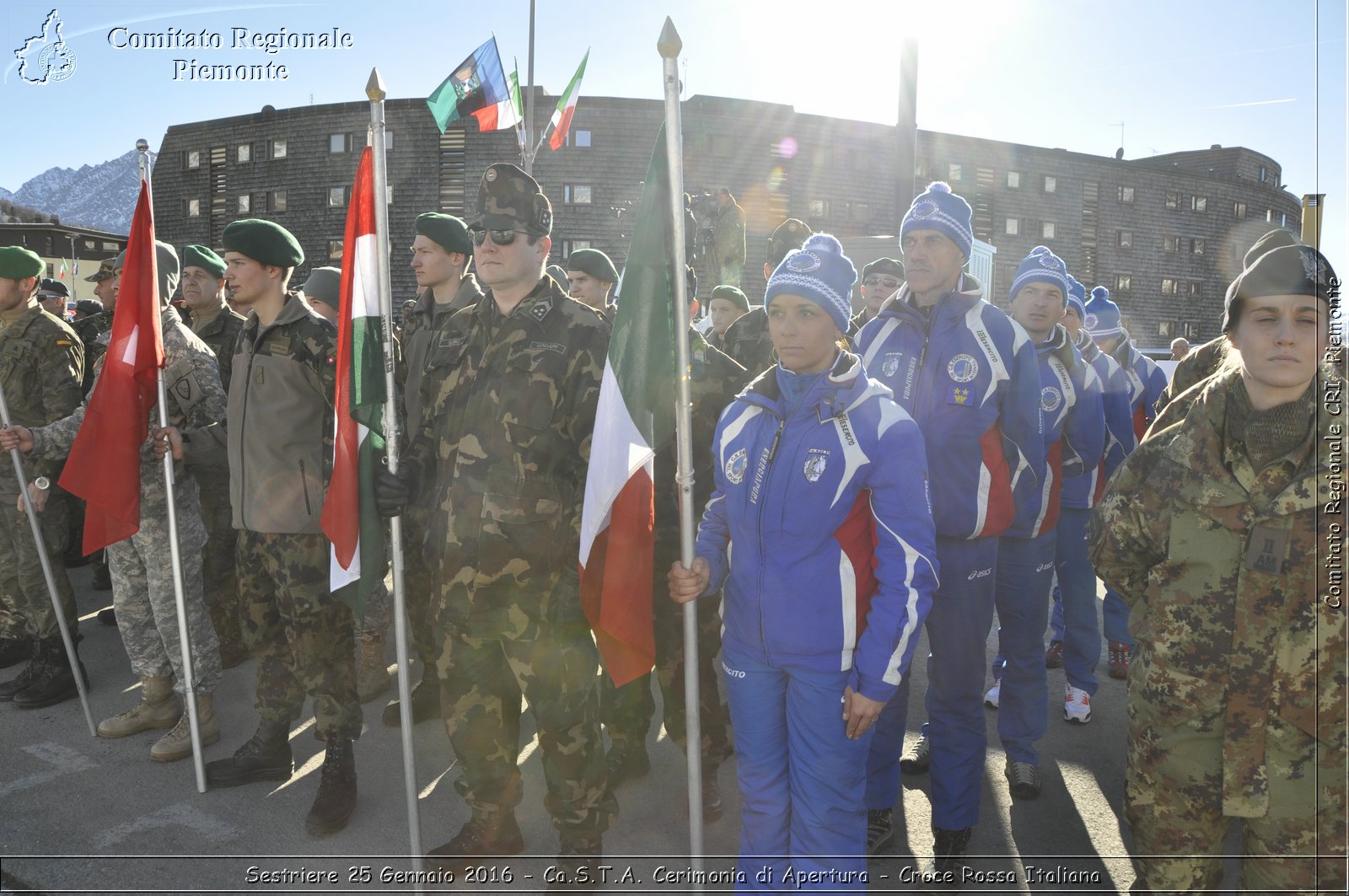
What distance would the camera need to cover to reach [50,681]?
203 inches

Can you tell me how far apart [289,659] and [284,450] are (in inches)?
41.5

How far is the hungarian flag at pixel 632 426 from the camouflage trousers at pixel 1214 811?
1.54 metres

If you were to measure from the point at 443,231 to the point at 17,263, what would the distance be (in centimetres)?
288

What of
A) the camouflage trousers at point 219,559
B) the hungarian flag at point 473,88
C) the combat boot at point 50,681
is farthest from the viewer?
the hungarian flag at point 473,88

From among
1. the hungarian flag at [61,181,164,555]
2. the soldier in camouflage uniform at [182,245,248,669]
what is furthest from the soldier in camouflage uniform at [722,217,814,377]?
the soldier in camouflage uniform at [182,245,248,669]

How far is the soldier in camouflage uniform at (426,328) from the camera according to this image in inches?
191

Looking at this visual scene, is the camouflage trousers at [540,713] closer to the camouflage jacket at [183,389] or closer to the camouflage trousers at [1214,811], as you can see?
the camouflage trousers at [1214,811]

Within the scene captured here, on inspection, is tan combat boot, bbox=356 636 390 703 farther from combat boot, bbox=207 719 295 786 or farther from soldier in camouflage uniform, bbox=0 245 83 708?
soldier in camouflage uniform, bbox=0 245 83 708

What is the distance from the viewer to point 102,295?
23.0ft

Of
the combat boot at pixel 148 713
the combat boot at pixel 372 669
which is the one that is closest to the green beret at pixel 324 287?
the combat boot at pixel 372 669

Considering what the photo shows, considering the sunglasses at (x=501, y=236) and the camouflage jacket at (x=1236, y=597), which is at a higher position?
the sunglasses at (x=501, y=236)

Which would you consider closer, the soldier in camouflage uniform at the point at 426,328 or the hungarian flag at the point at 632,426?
the hungarian flag at the point at 632,426

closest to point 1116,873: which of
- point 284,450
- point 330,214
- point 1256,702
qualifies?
point 1256,702

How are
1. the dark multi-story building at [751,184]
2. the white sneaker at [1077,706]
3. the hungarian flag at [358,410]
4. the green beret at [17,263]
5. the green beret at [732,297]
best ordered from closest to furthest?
the hungarian flag at [358,410]
the white sneaker at [1077,706]
the green beret at [17,263]
the green beret at [732,297]
the dark multi-story building at [751,184]
